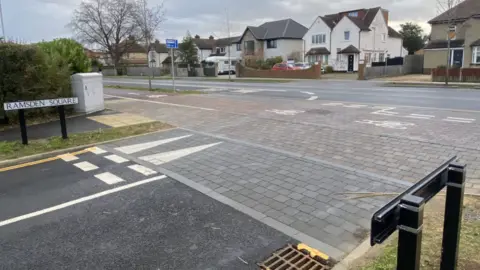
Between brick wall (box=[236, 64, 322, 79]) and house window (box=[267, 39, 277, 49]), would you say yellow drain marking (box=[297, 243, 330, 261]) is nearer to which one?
brick wall (box=[236, 64, 322, 79])

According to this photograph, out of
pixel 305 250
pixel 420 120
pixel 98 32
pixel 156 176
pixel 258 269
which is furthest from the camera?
pixel 98 32

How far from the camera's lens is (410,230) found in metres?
2.19

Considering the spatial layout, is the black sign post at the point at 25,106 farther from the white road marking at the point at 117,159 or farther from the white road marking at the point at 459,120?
the white road marking at the point at 459,120

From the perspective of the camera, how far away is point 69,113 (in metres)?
12.8

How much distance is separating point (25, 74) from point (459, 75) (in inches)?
1105

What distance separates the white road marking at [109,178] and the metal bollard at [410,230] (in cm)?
461

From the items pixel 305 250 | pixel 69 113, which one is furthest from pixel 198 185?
pixel 69 113

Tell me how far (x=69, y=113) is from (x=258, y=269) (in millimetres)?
11504

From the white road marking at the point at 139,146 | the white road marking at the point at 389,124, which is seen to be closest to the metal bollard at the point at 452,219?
the white road marking at the point at 139,146

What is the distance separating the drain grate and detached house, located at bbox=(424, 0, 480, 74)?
34475 millimetres

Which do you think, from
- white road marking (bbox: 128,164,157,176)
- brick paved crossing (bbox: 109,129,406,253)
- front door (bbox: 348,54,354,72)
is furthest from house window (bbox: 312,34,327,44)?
white road marking (bbox: 128,164,157,176)

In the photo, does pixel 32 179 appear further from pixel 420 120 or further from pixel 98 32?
pixel 98 32

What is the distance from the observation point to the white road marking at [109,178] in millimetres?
5804

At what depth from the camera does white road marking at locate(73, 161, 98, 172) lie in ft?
21.3
